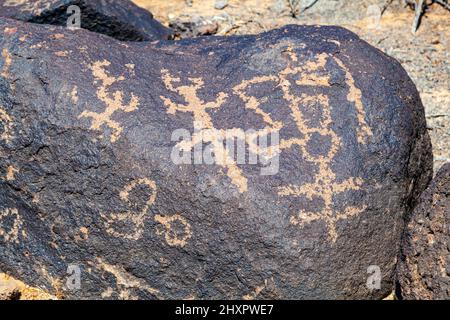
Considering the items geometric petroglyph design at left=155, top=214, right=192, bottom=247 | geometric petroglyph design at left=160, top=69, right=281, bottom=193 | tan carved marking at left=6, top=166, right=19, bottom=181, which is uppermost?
geometric petroglyph design at left=160, top=69, right=281, bottom=193

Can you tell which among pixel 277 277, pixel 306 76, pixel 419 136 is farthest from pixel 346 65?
pixel 277 277

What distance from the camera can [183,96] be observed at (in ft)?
9.04

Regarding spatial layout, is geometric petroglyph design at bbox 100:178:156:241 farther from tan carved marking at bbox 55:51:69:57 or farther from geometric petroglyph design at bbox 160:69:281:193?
tan carved marking at bbox 55:51:69:57

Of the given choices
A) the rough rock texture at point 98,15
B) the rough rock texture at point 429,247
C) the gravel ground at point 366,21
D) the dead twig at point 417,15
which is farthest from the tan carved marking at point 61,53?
the dead twig at point 417,15

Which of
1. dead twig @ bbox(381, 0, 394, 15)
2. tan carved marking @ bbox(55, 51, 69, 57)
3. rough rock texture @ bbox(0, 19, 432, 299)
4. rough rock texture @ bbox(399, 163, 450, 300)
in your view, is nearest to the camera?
rough rock texture @ bbox(399, 163, 450, 300)

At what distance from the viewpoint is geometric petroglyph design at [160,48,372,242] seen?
257 cm

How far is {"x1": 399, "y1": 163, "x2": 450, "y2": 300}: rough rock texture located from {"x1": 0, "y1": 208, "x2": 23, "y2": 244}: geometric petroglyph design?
63.7 inches

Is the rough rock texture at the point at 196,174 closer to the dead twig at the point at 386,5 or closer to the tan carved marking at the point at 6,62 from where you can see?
the tan carved marking at the point at 6,62

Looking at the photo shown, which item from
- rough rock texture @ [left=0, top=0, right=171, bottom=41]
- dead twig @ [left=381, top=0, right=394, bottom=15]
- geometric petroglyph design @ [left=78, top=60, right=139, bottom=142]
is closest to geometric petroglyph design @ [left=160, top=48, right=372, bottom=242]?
geometric petroglyph design @ [left=78, top=60, right=139, bottom=142]

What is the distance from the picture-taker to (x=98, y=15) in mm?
4004

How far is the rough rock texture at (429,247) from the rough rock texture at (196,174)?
16 centimetres

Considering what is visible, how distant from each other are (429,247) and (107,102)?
1.40 m

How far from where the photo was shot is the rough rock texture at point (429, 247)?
243cm
